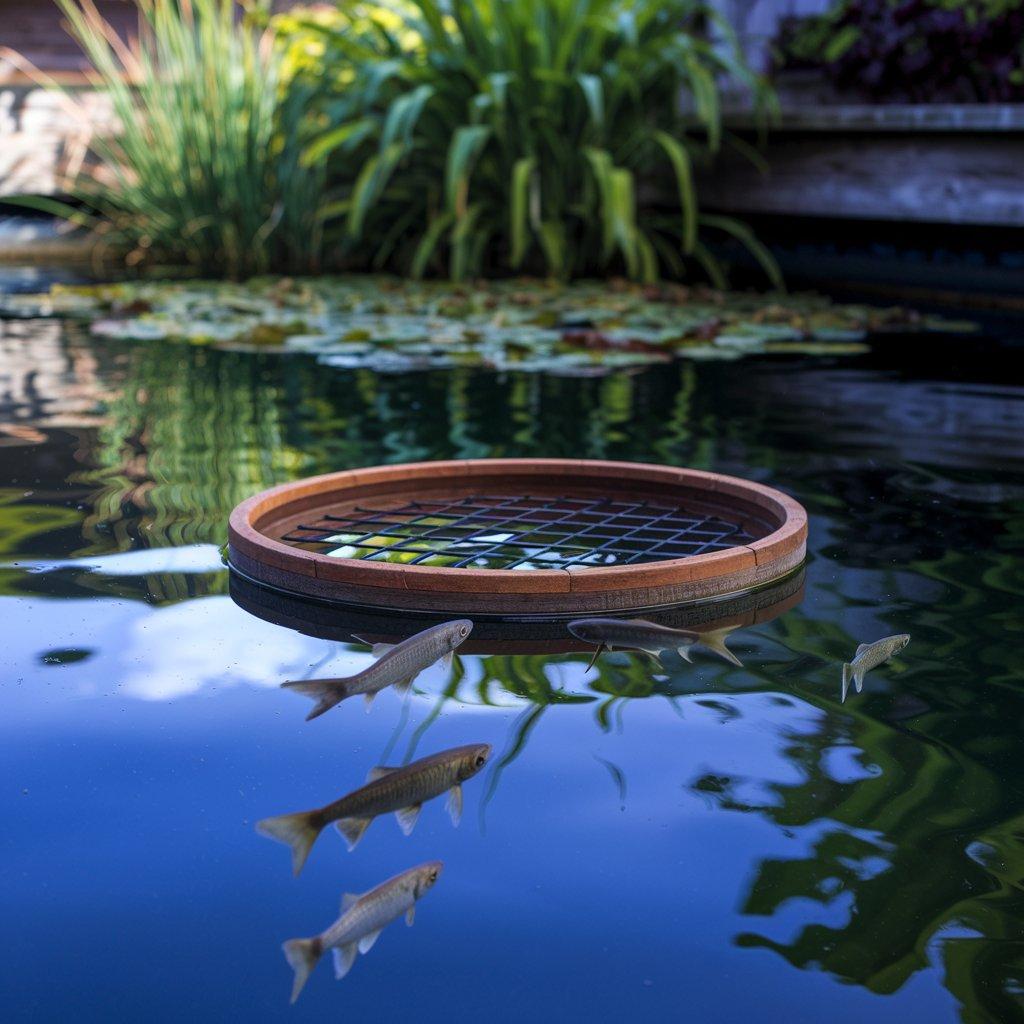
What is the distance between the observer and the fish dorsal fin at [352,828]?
1.34m

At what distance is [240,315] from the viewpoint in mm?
5246

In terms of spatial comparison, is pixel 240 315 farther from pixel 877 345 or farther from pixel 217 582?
pixel 217 582

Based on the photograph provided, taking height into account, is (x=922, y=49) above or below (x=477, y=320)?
above

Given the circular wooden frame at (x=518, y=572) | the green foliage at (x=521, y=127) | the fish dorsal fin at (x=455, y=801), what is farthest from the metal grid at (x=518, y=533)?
the green foliage at (x=521, y=127)

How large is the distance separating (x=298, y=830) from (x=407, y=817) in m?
0.13

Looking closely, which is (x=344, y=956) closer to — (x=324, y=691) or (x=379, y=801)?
(x=379, y=801)

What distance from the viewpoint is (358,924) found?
3.80ft

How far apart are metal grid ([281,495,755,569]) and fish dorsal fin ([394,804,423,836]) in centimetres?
85

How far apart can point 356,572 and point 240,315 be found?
3.38 m

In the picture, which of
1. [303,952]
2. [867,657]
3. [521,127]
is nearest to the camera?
[303,952]

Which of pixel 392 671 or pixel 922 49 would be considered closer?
pixel 392 671

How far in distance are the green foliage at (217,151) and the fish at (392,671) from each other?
504 cm

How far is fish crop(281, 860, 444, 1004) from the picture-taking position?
1.13 m

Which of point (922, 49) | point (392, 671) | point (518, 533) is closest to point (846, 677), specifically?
point (392, 671)
